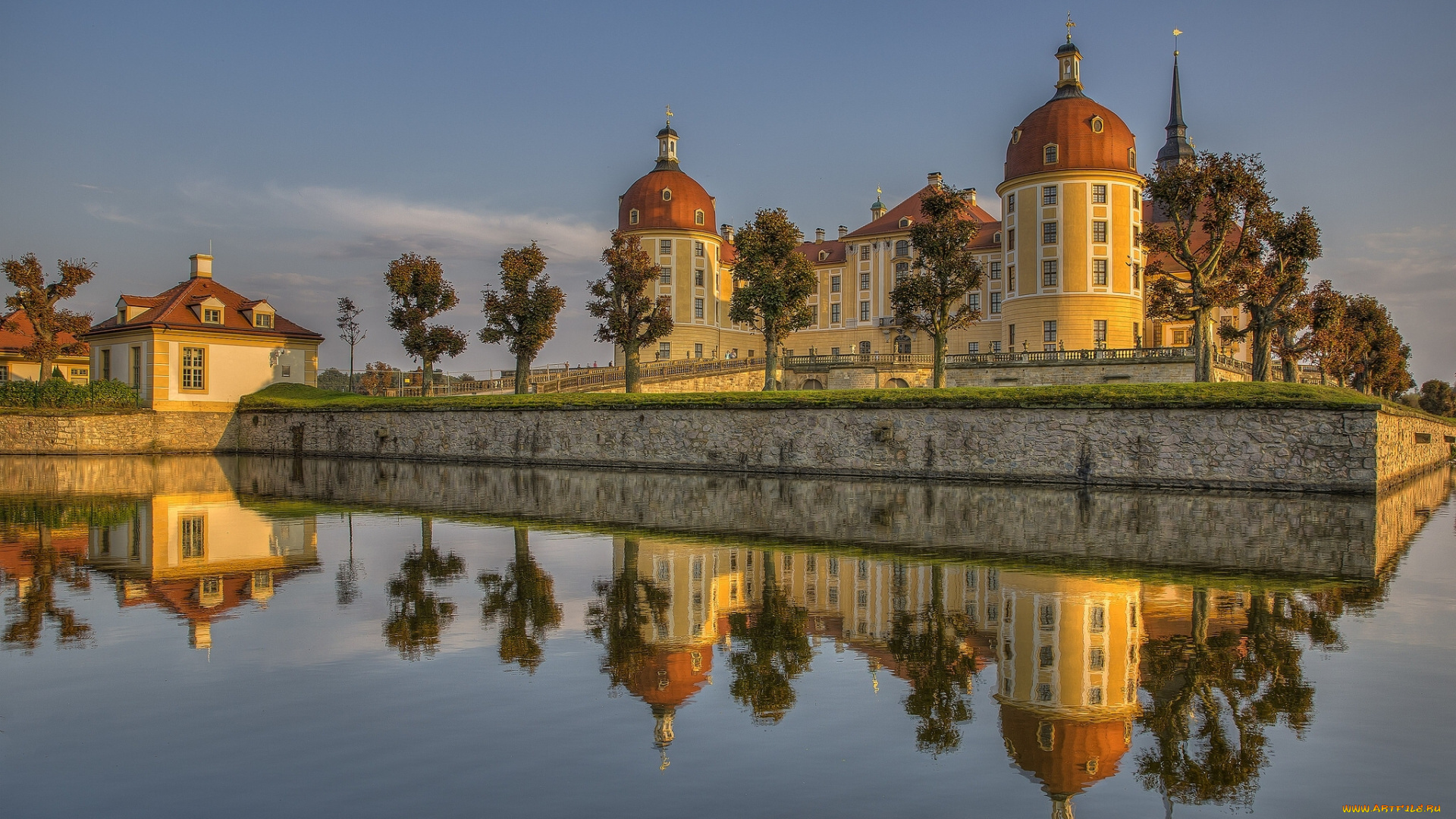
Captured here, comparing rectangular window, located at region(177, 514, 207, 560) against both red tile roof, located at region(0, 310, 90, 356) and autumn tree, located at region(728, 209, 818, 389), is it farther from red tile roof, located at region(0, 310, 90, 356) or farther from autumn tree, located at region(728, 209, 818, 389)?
red tile roof, located at region(0, 310, 90, 356)

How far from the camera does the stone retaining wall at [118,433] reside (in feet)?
130

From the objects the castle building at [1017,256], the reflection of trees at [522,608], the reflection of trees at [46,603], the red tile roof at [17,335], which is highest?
the castle building at [1017,256]

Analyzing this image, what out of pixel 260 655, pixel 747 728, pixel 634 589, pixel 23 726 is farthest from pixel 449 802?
pixel 634 589

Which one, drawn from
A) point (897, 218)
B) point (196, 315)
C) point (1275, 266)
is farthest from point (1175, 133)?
point (196, 315)

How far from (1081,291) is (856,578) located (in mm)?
45540

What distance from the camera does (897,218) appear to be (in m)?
68.0

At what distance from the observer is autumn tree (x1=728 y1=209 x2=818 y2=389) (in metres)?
40.5

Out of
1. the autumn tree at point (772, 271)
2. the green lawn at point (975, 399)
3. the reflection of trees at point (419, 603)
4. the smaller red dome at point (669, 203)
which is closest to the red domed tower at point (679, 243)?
the smaller red dome at point (669, 203)

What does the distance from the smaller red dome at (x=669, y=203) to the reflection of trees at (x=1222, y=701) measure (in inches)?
2312

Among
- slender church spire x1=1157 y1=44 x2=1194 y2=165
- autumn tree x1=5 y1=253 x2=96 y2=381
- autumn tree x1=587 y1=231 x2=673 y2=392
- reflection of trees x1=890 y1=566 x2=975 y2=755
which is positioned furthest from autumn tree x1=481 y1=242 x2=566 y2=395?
slender church spire x1=1157 y1=44 x2=1194 y2=165

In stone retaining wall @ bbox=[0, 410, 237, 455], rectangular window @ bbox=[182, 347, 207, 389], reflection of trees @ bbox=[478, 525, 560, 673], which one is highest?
rectangular window @ bbox=[182, 347, 207, 389]

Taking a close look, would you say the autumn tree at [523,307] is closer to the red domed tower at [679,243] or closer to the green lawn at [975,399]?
the green lawn at [975,399]

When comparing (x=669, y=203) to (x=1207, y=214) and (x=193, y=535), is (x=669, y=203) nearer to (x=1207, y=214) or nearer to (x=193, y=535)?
(x=1207, y=214)

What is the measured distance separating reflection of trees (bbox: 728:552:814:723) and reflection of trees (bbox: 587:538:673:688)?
83 centimetres
